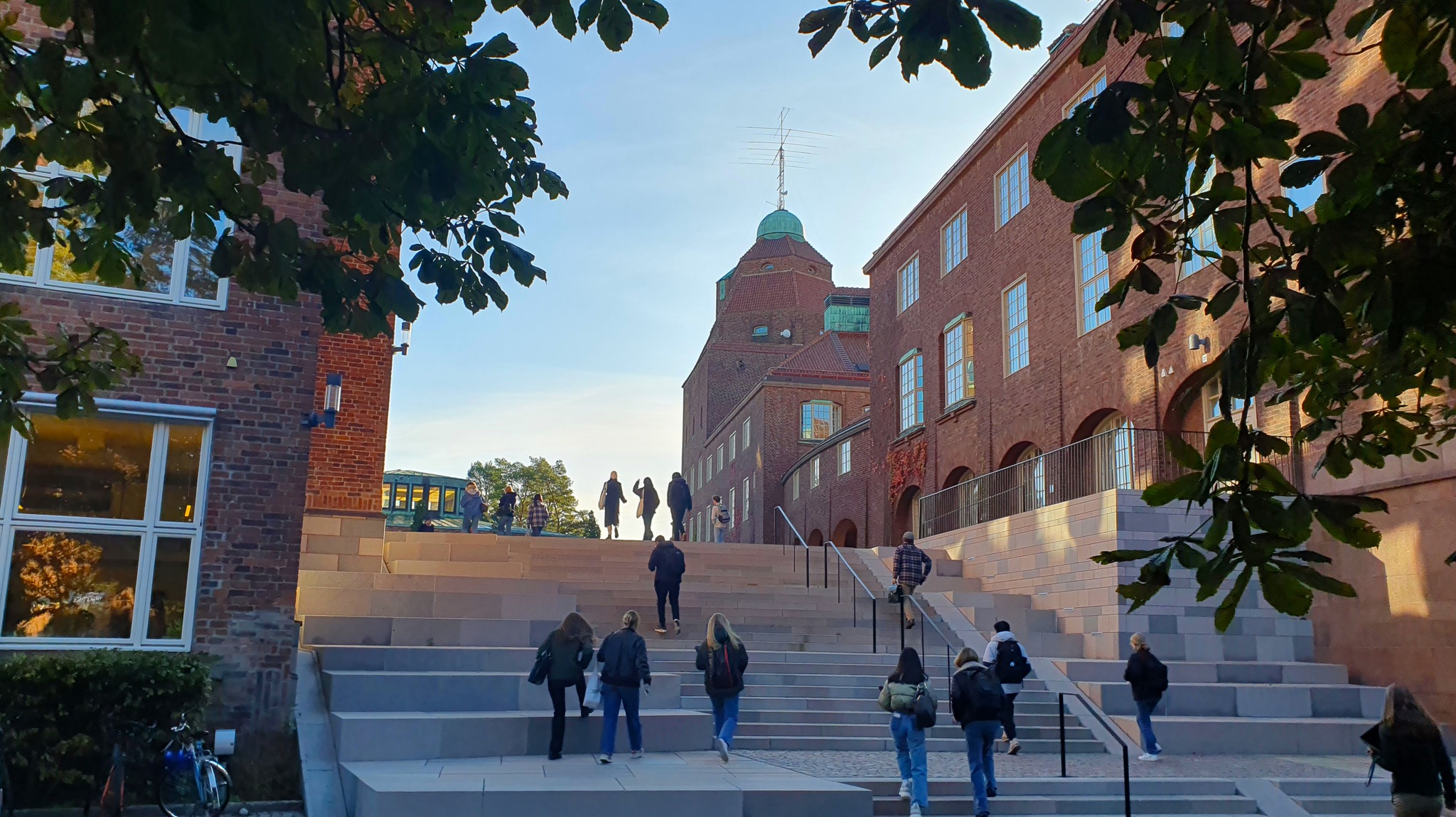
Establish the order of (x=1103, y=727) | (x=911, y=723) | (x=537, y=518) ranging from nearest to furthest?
(x=911, y=723) < (x=1103, y=727) < (x=537, y=518)

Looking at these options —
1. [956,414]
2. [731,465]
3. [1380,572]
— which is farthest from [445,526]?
[1380,572]

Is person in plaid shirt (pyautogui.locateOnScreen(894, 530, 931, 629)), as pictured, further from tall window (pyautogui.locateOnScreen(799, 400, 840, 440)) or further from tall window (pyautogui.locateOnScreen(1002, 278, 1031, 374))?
tall window (pyautogui.locateOnScreen(799, 400, 840, 440))

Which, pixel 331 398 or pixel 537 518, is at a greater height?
pixel 331 398

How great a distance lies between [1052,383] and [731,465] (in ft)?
115

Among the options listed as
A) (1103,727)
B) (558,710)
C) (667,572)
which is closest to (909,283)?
(667,572)

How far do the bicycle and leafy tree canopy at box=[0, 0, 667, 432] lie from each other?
4886 millimetres

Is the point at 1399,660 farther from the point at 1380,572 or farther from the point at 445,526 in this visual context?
the point at 445,526

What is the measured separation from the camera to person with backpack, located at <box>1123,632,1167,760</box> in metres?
14.3

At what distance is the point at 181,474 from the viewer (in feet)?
42.5

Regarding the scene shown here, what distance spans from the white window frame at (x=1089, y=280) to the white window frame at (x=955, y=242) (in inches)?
230

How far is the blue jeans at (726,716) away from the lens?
43.2ft

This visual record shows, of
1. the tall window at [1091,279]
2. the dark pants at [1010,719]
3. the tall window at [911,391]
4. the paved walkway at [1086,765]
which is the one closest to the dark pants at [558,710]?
the paved walkway at [1086,765]

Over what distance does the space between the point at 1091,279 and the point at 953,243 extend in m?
7.77

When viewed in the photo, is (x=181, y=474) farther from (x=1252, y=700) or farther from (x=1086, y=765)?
(x=1252, y=700)
